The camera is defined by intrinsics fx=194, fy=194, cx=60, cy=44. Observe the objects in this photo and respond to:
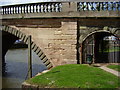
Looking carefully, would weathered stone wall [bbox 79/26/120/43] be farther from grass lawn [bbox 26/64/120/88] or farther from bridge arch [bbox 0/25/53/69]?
grass lawn [bbox 26/64/120/88]

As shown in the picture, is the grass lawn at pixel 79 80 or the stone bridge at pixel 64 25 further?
the stone bridge at pixel 64 25

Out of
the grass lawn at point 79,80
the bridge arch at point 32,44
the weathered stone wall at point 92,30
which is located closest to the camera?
the grass lawn at point 79,80

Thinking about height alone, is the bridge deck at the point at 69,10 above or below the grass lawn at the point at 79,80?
above

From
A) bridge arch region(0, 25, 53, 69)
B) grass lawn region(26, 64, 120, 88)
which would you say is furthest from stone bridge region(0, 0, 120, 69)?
grass lawn region(26, 64, 120, 88)

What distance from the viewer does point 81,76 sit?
26.3 feet

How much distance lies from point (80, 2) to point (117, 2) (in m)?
2.10

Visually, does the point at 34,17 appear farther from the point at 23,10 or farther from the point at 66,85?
the point at 66,85

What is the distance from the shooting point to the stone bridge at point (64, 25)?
1098 centimetres

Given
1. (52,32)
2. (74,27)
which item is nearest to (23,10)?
(52,32)

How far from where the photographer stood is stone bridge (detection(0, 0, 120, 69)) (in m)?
11.0

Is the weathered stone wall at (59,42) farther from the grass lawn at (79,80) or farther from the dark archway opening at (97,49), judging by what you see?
the grass lawn at (79,80)

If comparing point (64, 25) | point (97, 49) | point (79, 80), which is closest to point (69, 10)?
point (64, 25)

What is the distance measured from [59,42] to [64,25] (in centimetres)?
108

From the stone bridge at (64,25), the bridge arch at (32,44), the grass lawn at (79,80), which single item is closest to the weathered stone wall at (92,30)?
the stone bridge at (64,25)
